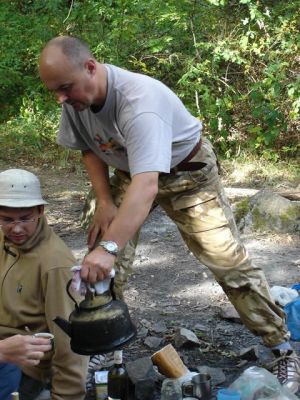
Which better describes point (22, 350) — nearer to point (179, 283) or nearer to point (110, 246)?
point (110, 246)

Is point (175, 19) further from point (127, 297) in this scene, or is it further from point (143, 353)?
point (143, 353)

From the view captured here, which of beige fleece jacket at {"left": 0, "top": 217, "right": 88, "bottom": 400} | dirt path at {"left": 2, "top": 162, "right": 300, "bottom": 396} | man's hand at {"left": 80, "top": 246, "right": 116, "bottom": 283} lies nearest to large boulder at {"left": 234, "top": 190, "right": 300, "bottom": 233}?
Result: dirt path at {"left": 2, "top": 162, "right": 300, "bottom": 396}

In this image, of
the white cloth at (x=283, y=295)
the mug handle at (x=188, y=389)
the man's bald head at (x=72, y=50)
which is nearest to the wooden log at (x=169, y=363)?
the mug handle at (x=188, y=389)

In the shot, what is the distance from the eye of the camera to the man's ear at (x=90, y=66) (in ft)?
9.15

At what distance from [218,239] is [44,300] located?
44.5 inches

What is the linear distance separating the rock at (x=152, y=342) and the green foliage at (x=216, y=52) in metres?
5.59

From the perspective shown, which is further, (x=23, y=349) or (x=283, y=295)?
(x=283, y=295)

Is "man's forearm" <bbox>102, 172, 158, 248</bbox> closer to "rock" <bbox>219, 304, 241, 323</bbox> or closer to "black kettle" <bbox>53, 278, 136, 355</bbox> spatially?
"black kettle" <bbox>53, 278, 136, 355</bbox>

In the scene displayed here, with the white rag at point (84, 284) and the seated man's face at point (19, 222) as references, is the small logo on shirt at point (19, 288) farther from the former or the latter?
the white rag at point (84, 284)

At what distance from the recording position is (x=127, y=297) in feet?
16.7

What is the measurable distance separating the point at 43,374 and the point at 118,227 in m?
0.95

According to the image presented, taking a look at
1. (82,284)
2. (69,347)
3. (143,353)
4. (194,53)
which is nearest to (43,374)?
(69,347)

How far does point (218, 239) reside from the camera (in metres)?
3.59

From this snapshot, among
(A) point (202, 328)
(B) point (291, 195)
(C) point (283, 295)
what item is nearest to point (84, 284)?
(A) point (202, 328)
